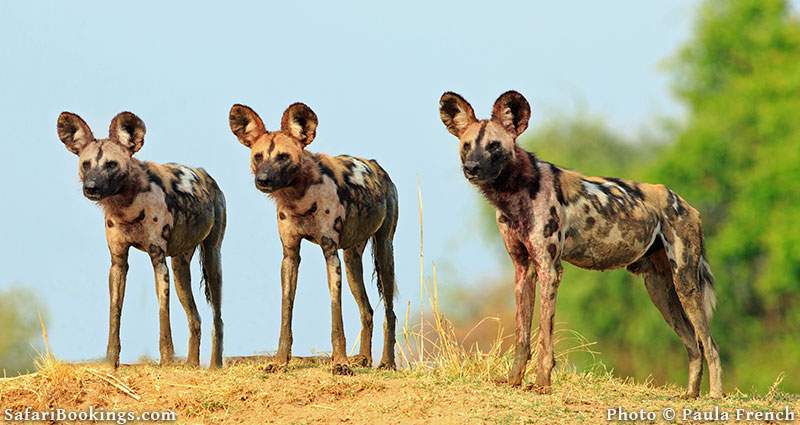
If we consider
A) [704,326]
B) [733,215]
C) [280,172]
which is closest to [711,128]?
[733,215]

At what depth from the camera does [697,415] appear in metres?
10.1

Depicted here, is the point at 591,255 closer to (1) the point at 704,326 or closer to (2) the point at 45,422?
(1) the point at 704,326

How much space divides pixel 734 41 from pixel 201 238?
22125 mm

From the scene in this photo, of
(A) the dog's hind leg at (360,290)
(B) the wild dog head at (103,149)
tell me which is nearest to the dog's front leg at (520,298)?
(A) the dog's hind leg at (360,290)

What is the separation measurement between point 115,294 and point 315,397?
7.69 ft

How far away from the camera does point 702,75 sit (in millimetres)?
31672

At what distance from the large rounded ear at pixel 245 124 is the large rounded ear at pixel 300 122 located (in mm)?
216

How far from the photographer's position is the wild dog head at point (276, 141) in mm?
10836

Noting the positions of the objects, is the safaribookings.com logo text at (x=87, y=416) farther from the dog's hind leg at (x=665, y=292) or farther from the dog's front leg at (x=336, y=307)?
the dog's hind leg at (x=665, y=292)

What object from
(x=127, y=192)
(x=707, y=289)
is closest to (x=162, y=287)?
(x=127, y=192)

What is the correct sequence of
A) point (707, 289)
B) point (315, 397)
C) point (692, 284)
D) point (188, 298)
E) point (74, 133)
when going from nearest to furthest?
point (315, 397) < point (74, 133) < point (692, 284) < point (707, 289) < point (188, 298)

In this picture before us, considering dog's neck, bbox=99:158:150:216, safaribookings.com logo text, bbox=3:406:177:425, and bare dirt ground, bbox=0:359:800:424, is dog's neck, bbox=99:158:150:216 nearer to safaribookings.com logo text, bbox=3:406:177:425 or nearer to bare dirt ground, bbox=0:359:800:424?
Result: bare dirt ground, bbox=0:359:800:424

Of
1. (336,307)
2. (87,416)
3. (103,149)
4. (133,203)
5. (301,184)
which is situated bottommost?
(87,416)

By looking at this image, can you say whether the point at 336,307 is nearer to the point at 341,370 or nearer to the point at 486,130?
the point at 341,370
